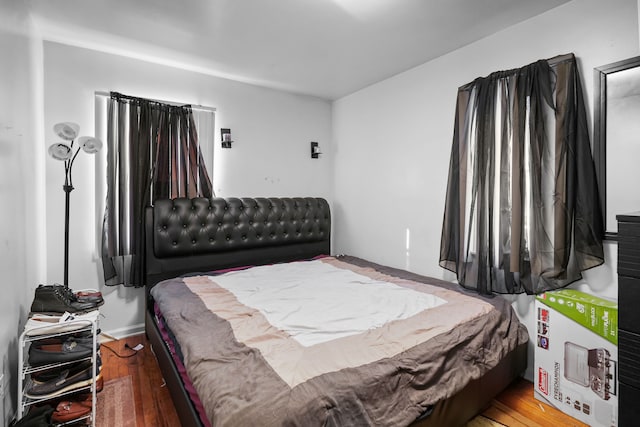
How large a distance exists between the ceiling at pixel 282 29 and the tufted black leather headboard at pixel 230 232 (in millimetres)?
1305

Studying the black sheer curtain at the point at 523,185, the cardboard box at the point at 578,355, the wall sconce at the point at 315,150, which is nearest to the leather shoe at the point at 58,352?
the black sheer curtain at the point at 523,185

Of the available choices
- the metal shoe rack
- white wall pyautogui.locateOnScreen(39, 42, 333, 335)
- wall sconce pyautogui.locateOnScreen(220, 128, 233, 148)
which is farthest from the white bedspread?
wall sconce pyautogui.locateOnScreen(220, 128, 233, 148)

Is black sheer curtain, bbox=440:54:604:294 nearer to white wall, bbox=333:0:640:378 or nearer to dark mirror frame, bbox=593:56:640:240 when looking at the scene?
dark mirror frame, bbox=593:56:640:240

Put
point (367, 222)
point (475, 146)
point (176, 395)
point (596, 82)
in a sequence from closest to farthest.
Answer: point (176, 395) → point (596, 82) → point (475, 146) → point (367, 222)

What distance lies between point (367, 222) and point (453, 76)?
164 cm

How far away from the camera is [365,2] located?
1917mm

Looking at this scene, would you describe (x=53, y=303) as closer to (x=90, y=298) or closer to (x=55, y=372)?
(x=90, y=298)

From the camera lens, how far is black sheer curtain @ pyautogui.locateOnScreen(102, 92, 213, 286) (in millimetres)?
2652

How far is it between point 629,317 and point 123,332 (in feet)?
11.3

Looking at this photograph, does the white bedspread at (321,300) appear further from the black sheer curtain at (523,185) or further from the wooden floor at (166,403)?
the wooden floor at (166,403)

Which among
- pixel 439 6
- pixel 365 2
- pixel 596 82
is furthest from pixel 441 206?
pixel 365 2

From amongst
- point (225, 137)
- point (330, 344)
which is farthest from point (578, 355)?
A: point (225, 137)

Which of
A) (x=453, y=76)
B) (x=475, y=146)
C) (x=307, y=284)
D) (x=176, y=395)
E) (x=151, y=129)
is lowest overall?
(x=176, y=395)

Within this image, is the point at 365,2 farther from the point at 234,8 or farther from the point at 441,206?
the point at 441,206
